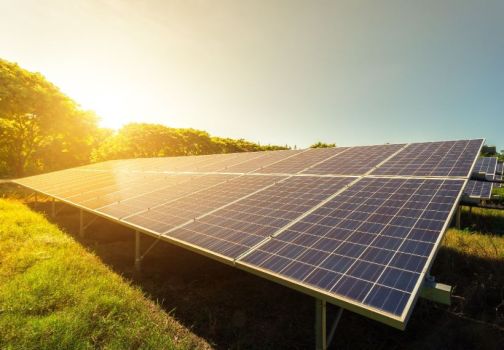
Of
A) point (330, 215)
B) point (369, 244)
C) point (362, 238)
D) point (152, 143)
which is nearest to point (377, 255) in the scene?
point (369, 244)

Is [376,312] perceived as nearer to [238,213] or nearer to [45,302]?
[238,213]

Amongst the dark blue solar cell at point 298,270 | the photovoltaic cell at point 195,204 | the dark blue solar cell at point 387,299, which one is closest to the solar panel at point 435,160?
the photovoltaic cell at point 195,204

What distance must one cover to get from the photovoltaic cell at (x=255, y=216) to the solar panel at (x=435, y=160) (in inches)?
69.5

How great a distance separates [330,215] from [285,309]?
291 centimetres

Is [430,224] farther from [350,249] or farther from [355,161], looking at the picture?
[355,161]

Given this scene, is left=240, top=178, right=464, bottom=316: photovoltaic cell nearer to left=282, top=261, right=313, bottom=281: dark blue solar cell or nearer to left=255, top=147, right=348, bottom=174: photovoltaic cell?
left=282, top=261, right=313, bottom=281: dark blue solar cell

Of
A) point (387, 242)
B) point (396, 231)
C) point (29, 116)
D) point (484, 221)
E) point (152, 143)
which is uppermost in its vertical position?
point (29, 116)

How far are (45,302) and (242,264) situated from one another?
220 inches

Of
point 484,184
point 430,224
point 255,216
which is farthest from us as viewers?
point 484,184

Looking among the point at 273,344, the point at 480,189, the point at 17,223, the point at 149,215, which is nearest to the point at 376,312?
the point at 273,344

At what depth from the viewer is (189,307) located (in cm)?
761

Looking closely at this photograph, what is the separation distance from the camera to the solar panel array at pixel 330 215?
435 cm

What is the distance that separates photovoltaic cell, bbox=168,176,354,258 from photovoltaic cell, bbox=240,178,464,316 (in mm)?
449

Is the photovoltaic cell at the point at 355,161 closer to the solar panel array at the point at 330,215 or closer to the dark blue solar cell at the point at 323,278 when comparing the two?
the solar panel array at the point at 330,215
